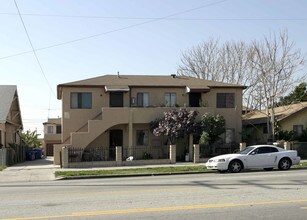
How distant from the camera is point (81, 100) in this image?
34375 mm

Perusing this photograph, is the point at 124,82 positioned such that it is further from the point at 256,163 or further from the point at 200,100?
the point at 256,163

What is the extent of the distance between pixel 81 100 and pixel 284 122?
54.1ft

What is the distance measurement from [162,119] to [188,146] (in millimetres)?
3293

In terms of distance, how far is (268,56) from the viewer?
3756cm

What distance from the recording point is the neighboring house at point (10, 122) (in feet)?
113

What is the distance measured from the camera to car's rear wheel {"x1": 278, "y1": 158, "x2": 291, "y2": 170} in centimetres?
2222

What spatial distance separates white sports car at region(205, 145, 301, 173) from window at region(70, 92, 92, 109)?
15015 millimetres

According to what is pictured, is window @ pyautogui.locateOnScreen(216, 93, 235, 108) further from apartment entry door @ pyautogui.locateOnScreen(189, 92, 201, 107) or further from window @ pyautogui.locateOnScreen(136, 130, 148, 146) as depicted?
window @ pyautogui.locateOnScreen(136, 130, 148, 146)

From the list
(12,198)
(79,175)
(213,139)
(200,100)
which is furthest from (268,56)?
(12,198)

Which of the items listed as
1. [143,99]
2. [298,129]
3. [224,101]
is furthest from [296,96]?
[143,99]

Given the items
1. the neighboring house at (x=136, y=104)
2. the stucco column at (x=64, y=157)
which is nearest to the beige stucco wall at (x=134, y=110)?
the neighboring house at (x=136, y=104)

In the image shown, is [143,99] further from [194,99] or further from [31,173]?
[31,173]

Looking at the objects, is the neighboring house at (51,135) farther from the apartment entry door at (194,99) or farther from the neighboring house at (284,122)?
the neighboring house at (284,122)

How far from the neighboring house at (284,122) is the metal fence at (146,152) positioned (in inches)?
309
